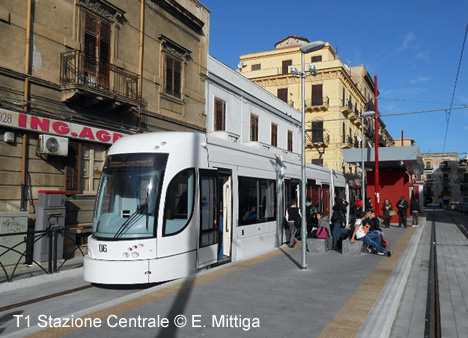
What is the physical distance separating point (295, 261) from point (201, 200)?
332 cm

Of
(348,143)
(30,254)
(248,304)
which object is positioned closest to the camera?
(248,304)

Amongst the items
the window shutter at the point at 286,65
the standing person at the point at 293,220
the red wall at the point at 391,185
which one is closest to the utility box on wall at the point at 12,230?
the standing person at the point at 293,220

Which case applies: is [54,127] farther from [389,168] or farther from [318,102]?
[318,102]

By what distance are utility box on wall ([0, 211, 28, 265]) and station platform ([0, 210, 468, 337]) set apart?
184 centimetres

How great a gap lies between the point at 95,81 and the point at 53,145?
272 cm

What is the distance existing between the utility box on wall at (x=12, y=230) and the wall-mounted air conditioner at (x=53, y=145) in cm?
184

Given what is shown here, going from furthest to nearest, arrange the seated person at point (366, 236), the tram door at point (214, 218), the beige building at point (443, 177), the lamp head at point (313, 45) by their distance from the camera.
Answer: the beige building at point (443, 177) → the seated person at point (366, 236) → the lamp head at point (313, 45) → the tram door at point (214, 218)

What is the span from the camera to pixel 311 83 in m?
42.1

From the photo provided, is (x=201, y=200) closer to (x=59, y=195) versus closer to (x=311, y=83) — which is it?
(x=59, y=195)

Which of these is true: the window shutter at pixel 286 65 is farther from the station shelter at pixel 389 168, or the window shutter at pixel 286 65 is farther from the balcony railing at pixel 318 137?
the station shelter at pixel 389 168

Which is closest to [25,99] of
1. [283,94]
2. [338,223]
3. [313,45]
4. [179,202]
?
[179,202]

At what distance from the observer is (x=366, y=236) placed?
12.0 meters

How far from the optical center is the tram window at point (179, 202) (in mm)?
8125

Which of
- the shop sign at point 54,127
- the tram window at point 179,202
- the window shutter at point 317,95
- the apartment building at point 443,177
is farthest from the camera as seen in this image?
the apartment building at point 443,177
